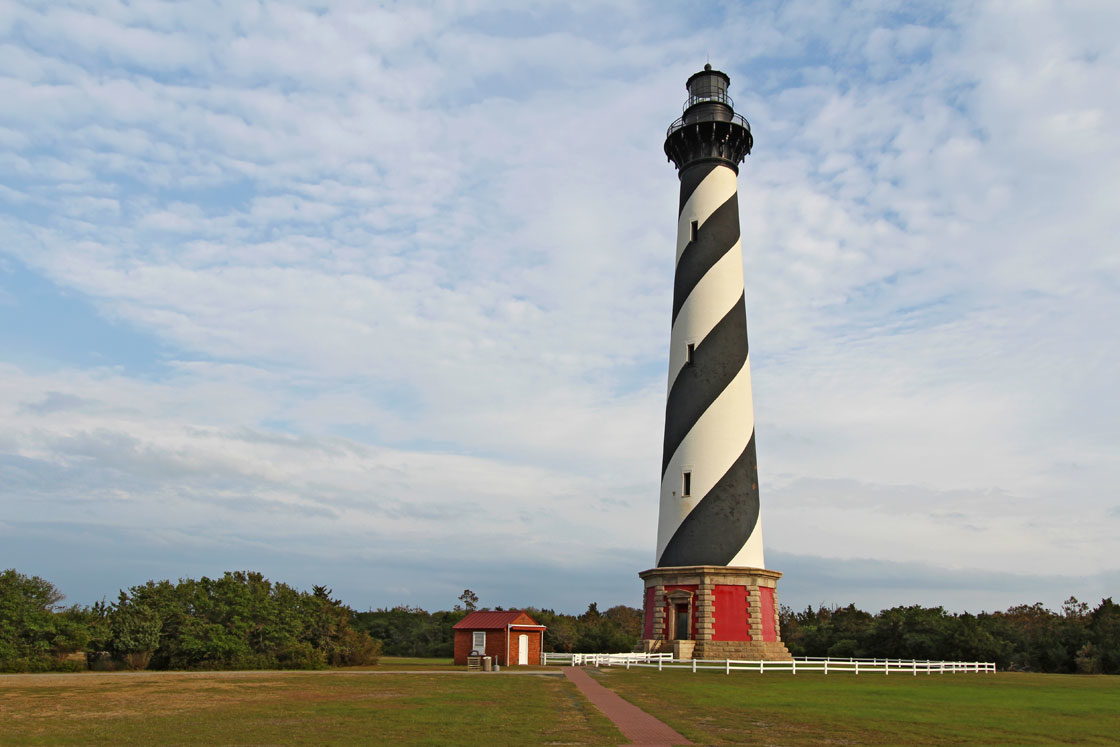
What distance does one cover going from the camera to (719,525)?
33812 millimetres

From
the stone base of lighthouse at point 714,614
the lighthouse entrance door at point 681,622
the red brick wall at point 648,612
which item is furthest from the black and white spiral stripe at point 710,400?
the lighthouse entrance door at point 681,622

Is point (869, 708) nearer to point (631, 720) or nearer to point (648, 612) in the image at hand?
point (631, 720)

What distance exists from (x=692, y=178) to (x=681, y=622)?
18.4 m

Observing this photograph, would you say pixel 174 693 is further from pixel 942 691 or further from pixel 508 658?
pixel 942 691

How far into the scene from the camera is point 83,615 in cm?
3162

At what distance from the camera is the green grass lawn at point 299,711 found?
13.0 meters

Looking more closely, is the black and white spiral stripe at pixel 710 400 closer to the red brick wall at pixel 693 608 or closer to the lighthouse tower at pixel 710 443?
the lighthouse tower at pixel 710 443

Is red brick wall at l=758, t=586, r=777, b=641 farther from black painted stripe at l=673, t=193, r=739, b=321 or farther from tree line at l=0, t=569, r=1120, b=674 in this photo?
black painted stripe at l=673, t=193, r=739, b=321

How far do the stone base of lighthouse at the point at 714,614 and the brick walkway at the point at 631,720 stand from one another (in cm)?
1052

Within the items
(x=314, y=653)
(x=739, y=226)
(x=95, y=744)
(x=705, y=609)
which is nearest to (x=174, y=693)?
(x=95, y=744)

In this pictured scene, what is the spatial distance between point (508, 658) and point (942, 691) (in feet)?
52.4

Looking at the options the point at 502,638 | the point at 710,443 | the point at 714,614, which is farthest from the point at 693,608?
the point at 502,638

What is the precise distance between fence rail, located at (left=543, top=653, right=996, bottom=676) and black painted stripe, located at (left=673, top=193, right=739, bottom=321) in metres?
13.9

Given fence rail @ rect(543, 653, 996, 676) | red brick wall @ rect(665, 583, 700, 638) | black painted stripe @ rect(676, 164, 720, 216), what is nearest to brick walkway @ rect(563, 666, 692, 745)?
fence rail @ rect(543, 653, 996, 676)
